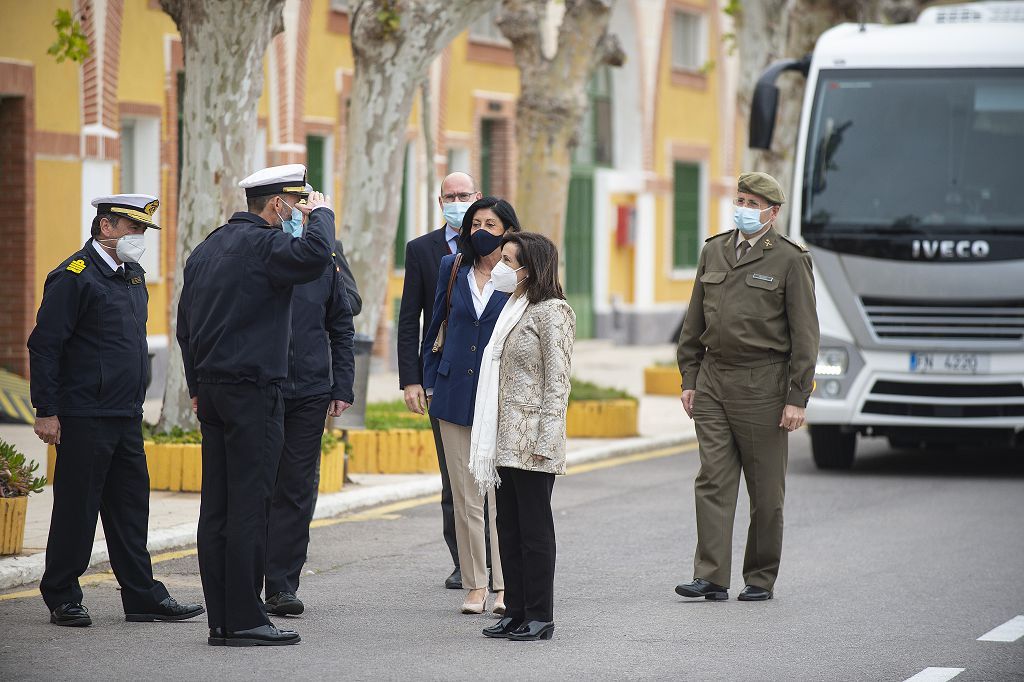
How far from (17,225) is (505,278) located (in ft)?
36.5

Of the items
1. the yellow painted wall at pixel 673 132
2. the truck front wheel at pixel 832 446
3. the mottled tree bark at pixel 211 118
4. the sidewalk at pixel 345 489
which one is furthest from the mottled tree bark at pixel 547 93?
the yellow painted wall at pixel 673 132

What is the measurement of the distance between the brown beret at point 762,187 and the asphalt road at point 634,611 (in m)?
2.00

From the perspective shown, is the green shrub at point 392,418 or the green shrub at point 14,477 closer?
the green shrub at point 14,477

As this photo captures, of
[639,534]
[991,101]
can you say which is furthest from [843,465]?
[639,534]

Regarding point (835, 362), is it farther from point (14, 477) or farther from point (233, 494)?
point (233, 494)

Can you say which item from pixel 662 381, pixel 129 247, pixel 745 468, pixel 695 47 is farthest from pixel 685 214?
pixel 129 247

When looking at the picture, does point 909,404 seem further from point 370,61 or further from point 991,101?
point 370,61

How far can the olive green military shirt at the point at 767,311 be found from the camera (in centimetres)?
921

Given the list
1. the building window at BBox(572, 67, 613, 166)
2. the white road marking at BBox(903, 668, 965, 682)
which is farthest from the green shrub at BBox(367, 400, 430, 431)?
the building window at BBox(572, 67, 613, 166)

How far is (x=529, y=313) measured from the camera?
26.3 feet

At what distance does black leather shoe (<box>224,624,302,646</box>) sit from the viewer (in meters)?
7.84

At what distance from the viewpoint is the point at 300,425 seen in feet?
28.8

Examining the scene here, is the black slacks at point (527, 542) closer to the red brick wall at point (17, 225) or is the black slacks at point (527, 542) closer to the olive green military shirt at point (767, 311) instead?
the olive green military shirt at point (767, 311)

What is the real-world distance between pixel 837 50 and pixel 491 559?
7.21 metres
